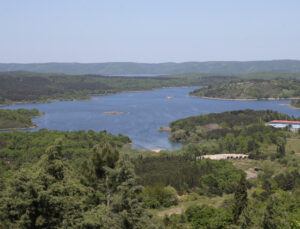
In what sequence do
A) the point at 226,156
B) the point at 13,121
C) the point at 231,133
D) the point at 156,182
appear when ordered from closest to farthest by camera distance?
the point at 156,182
the point at 226,156
the point at 231,133
the point at 13,121

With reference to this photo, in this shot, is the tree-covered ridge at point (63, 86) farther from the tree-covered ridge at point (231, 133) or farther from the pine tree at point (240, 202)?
the pine tree at point (240, 202)

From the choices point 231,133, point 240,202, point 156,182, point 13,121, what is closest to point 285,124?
point 231,133

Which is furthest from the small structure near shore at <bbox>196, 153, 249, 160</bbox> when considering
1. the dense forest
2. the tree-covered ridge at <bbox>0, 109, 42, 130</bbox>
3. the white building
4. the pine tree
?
the tree-covered ridge at <bbox>0, 109, 42, 130</bbox>

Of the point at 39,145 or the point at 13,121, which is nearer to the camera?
the point at 39,145

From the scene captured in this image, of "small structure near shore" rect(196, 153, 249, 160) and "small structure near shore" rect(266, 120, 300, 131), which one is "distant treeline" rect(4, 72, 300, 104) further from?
"small structure near shore" rect(196, 153, 249, 160)

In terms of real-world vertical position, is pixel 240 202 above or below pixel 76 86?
above

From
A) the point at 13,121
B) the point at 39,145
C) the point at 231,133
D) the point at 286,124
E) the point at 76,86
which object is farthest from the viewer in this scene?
the point at 76,86

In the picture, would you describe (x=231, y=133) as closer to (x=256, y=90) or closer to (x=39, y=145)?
(x=39, y=145)

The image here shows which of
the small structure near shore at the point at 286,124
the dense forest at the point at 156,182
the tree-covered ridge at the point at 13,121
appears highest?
the dense forest at the point at 156,182

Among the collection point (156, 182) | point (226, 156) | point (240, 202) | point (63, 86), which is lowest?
point (226, 156)

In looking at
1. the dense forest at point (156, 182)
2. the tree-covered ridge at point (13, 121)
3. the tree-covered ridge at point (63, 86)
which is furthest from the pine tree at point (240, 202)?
the tree-covered ridge at point (63, 86)
